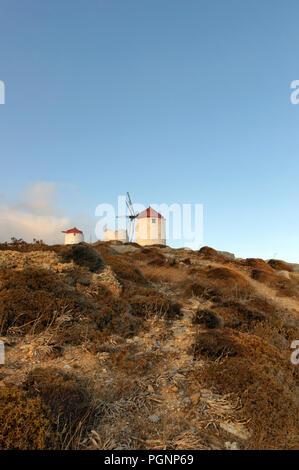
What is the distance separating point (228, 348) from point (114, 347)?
11.4 feet

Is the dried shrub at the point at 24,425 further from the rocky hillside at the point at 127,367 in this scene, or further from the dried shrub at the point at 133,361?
the dried shrub at the point at 133,361

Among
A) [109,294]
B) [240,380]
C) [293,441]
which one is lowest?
[293,441]

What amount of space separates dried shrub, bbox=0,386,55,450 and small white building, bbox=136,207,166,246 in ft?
154

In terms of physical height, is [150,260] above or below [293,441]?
above

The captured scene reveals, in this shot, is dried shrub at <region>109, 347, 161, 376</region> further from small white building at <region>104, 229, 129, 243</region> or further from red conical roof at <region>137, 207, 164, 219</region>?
small white building at <region>104, 229, 129, 243</region>

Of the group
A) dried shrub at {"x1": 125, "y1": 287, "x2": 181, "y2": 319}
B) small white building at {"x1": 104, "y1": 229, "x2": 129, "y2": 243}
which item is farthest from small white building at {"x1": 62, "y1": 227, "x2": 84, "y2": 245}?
dried shrub at {"x1": 125, "y1": 287, "x2": 181, "y2": 319}

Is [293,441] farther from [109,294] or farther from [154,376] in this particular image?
[109,294]

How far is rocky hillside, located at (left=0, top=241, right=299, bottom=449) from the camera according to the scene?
5.29 m

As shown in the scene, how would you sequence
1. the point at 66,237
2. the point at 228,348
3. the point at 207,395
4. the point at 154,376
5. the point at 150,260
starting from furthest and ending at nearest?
the point at 66,237, the point at 150,260, the point at 228,348, the point at 154,376, the point at 207,395

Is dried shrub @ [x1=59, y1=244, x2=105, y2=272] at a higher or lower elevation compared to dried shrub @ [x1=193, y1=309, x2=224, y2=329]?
higher

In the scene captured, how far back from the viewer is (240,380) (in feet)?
23.0

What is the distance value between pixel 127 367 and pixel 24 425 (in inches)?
134

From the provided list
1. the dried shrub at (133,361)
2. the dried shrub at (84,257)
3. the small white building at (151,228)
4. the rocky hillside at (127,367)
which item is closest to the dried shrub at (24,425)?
the rocky hillside at (127,367)
